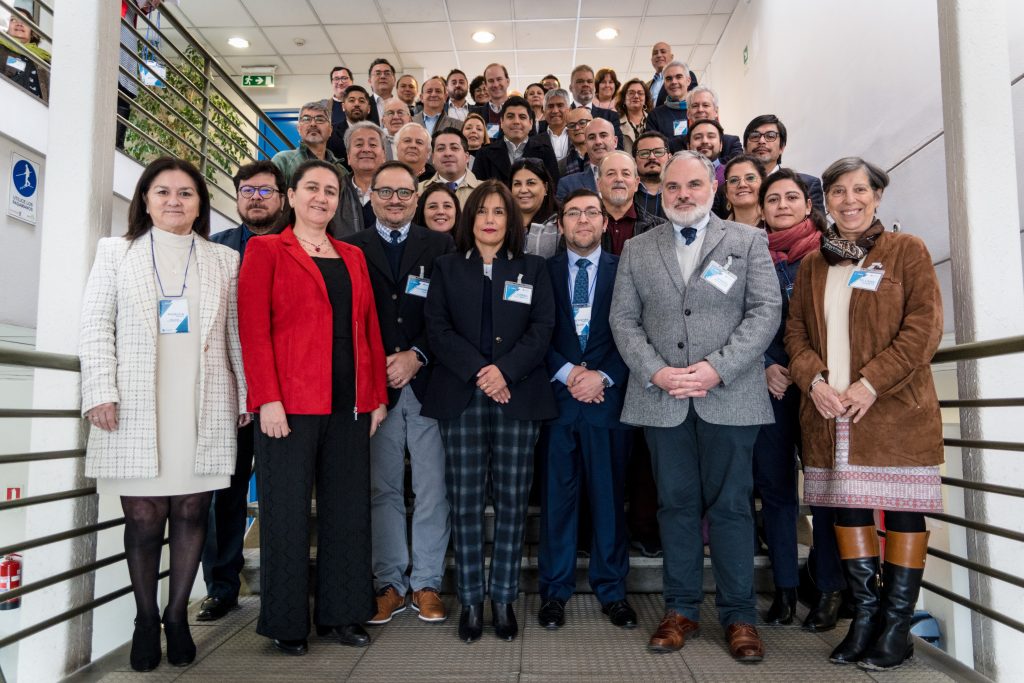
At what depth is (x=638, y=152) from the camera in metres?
4.14

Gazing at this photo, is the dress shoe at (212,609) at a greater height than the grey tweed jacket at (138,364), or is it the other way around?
the grey tweed jacket at (138,364)

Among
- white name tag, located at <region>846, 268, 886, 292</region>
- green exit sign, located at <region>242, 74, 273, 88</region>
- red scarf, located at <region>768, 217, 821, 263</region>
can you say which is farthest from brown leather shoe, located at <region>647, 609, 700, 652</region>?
green exit sign, located at <region>242, 74, 273, 88</region>

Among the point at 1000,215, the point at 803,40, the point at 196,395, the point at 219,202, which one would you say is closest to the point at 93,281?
the point at 196,395

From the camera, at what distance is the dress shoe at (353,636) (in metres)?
2.45

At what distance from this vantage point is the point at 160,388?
89.7 inches

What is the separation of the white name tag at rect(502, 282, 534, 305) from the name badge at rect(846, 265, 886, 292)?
1.14m

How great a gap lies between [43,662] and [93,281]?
1264mm

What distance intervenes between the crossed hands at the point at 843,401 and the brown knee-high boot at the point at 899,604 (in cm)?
43

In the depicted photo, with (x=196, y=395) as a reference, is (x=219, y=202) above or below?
above

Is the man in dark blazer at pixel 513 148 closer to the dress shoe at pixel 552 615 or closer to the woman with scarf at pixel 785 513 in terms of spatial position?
the woman with scarf at pixel 785 513

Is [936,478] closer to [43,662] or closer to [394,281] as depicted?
[394,281]

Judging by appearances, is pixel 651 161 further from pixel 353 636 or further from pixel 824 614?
pixel 353 636

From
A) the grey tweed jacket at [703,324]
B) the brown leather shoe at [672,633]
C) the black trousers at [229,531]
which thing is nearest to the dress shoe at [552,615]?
the brown leather shoe at [672,633]

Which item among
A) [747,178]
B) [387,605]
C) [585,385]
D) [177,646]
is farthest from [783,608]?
[177,646]
